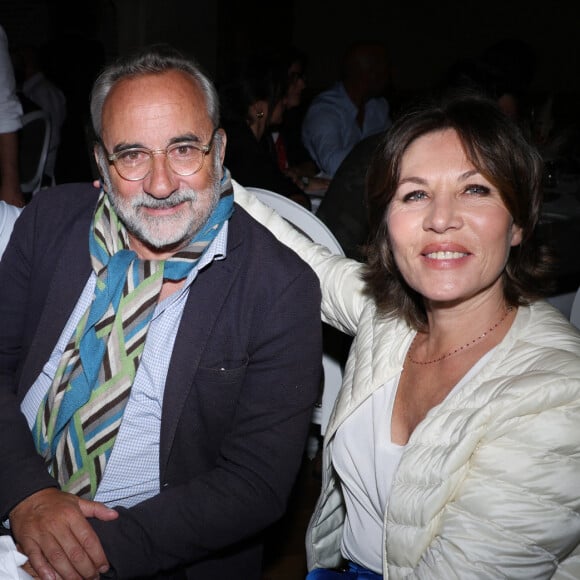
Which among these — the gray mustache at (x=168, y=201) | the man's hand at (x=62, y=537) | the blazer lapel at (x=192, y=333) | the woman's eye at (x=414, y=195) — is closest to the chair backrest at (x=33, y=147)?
the gray mustache at (x=168, y=201)

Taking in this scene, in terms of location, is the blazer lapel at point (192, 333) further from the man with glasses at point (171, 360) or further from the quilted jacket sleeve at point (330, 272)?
the quilted jacket sleeve at point (330, 272)

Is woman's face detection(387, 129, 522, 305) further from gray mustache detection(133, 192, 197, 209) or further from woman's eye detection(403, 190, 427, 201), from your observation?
gray mustache detection(133, 192, 197, 209)

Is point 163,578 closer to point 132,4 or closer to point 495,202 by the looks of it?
point 495,202

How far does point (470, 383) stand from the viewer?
1349 millimetres

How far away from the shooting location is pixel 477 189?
4.66ft

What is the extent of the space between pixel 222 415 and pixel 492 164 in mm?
826

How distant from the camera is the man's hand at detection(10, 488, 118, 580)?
56.1 inches

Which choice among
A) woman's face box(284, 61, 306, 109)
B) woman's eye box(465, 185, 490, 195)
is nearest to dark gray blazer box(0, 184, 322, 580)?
woman's eye box(465, 185, 490, 195)

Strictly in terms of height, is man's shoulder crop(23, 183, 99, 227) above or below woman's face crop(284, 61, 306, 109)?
below

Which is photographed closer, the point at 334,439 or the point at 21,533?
the point at 21,533

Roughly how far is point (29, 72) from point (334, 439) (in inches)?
201

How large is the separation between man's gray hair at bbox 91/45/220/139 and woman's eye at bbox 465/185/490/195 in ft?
2.15

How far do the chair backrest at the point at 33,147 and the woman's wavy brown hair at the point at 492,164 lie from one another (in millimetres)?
3382

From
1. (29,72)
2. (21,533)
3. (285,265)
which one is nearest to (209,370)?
(285,265)
